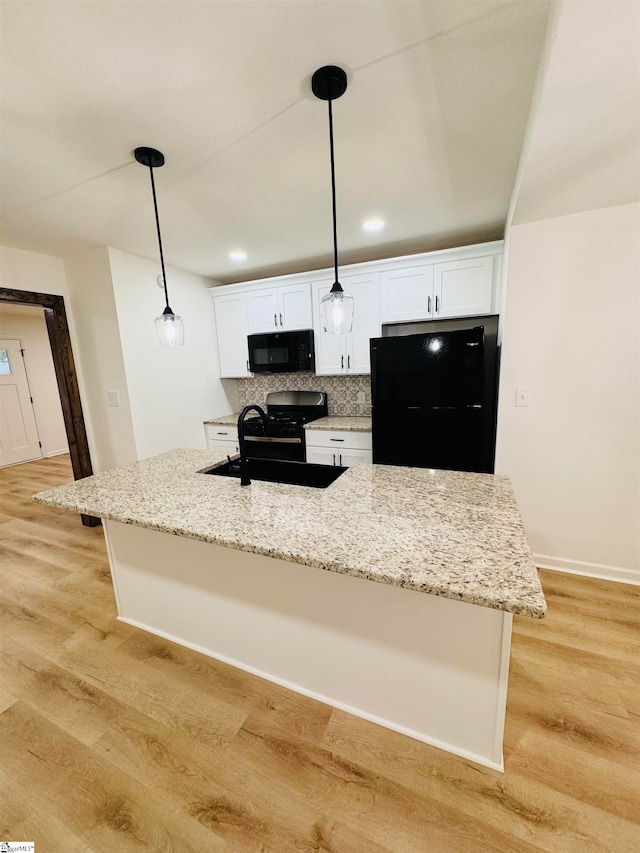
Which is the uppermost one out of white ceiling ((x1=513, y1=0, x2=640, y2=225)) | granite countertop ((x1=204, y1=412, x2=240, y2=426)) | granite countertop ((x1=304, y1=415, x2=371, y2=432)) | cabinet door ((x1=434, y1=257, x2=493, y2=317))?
white ceiling ((x1=513, y1=0, x2=640, y2=225))

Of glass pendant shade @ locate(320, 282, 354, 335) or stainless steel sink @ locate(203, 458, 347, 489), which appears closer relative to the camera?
glass pendant shade @ locate(320, 282, 354, 335)

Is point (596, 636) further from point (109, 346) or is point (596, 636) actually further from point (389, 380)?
point (109, 346)

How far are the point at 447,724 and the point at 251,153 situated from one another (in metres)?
2.59

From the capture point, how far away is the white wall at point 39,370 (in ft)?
17.5

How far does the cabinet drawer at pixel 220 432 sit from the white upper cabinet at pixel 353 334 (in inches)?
44.6

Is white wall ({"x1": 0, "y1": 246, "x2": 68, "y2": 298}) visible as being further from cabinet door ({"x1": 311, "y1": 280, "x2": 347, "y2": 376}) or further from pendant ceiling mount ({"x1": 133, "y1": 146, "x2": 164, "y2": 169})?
cabinet door ({"x1": 311, "y1": 280, "x2": 347, "y2": 376})

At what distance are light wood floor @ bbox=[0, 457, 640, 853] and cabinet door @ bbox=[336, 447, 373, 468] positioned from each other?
1.61 metres

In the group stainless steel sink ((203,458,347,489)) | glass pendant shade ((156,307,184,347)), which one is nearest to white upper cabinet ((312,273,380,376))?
glass pendant shade ((156,307,184,347))

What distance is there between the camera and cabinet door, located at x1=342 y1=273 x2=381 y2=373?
301 cm

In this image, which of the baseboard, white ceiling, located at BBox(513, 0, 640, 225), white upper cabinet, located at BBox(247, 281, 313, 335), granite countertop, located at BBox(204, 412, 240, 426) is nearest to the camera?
white ceiling, located at BBox(513, 0, 640, 225)

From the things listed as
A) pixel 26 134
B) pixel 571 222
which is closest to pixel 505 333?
pixel 571 222

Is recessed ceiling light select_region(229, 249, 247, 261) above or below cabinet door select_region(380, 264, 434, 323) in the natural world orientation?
above

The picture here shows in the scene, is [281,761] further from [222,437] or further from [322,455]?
[222,437]

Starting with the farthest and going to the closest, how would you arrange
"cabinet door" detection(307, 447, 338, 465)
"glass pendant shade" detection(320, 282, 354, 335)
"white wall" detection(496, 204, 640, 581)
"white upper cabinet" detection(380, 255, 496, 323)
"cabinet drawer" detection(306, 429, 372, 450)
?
"cabinet door" detection(307, 447, 338, 465) → "cabinet drawer" detection(306, 429, 372, 450) → "white upper cabinet" detection(380, 255, 496, 323) → "white wall" detection(496, 204, 640, 581) → "glass pendant shade" detection(320, 282, 354, 335)
